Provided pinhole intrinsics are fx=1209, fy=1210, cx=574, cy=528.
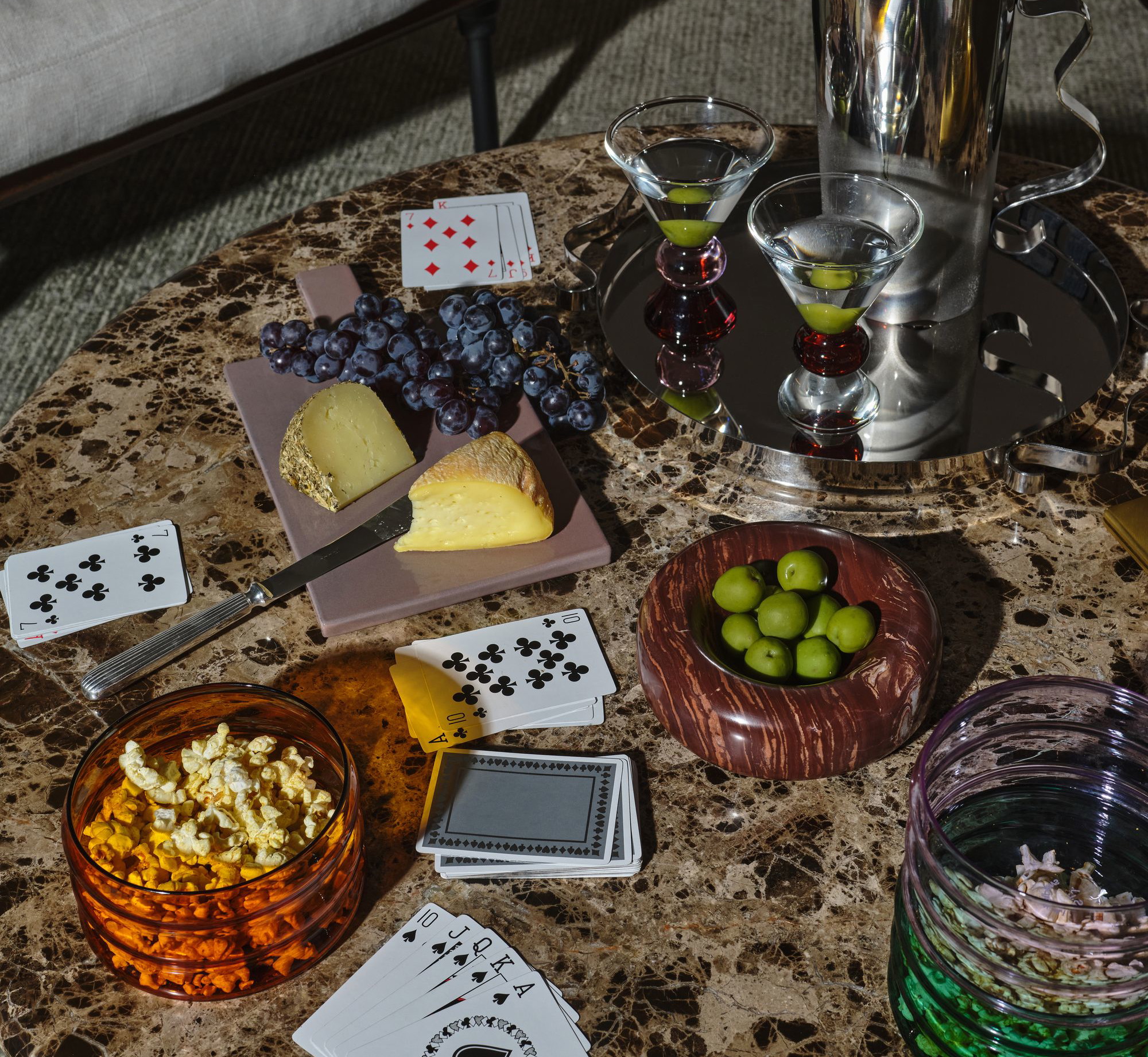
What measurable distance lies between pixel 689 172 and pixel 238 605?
0.70m

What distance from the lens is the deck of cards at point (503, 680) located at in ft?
3.27

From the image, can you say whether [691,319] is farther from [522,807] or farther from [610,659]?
[522,807]

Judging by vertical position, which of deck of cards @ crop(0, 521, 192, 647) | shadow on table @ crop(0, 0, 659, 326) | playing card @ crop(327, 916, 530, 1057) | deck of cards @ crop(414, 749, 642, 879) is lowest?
shadow on table @ crop(0, 0, 659, 326)

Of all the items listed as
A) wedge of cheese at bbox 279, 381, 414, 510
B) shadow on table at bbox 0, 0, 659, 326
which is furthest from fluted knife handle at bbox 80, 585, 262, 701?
shadow on table at bbox 0, 0, 659, 326

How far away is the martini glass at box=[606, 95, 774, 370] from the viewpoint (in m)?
1.32

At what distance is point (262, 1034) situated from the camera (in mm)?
804

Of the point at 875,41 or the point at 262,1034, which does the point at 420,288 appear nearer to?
the point at 875,41

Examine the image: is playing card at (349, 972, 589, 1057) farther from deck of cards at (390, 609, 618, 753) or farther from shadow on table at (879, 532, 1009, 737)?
shadow on table at (879, 532, 1009, 737)

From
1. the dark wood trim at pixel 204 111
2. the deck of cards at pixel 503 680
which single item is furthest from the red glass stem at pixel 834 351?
the dark wood trim at pixel 204 111

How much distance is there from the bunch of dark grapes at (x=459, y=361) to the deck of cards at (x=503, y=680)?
26 centimetres

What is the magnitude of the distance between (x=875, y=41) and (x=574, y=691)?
0.71 meters

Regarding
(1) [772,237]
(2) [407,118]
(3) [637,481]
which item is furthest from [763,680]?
(2) [407,118]

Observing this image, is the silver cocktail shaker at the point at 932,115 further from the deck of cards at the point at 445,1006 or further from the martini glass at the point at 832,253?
the deck of cards at the point at 445,1006

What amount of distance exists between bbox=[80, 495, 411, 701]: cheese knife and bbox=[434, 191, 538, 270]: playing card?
47 centimetres
